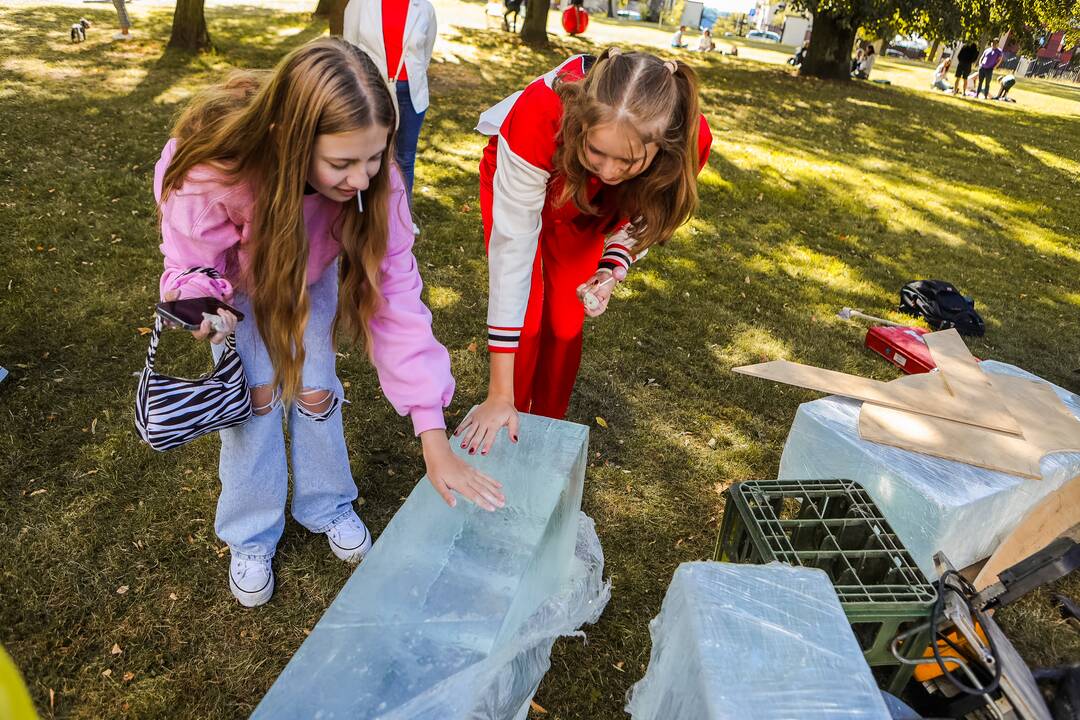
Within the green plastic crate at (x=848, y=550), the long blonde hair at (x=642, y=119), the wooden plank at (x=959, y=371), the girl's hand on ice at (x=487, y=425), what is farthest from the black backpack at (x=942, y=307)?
the girl's hand on ice at (x=487, y=425)

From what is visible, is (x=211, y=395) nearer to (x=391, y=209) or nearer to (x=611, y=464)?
(x=391, y=209)

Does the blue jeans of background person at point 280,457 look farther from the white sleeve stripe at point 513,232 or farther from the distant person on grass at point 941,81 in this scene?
the distant person on grass at point 941,81

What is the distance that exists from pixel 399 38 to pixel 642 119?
3099 mm

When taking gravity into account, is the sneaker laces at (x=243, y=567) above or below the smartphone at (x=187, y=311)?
below

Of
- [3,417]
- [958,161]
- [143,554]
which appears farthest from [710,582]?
[958,161]

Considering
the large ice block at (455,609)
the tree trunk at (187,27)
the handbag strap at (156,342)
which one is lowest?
the large ice block at (455,609)

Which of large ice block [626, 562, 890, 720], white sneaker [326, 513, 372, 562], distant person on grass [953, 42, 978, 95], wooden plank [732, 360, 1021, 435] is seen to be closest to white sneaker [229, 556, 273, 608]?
white sneaker [326, 513, 372, 562]

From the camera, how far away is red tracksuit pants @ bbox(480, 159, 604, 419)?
88.9 inches

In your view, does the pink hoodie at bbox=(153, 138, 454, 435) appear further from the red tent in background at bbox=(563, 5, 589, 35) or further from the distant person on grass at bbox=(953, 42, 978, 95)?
the distant person on grass at bbox=(953, 42, 978, 95)

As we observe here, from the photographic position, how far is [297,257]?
158 centimetres

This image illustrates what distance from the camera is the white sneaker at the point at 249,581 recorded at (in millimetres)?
2209

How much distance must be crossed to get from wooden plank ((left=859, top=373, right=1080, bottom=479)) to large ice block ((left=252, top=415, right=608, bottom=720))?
3.57 ft

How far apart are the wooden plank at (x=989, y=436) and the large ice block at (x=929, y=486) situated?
28mm

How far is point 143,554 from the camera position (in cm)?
237
